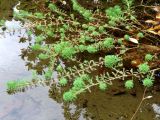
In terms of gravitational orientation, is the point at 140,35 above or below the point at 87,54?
above

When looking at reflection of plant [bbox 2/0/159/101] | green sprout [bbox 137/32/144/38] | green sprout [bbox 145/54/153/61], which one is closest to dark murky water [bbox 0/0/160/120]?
reflection of plant [bbox 2/0/159/101]

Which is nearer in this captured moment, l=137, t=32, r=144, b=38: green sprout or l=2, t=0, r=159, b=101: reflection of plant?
l=2, t=0, r=159, b=101: reflection of plant

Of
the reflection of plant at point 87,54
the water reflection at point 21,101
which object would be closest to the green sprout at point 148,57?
the reflection of plant at point 87,54

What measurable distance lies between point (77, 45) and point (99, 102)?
31.3 inches

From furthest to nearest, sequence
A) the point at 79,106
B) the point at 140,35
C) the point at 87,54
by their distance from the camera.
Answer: the point at 87,54 → the point at 140,35 → the point at 79,106

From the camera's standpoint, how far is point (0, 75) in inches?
165

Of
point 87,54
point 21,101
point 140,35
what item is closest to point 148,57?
point 140,35

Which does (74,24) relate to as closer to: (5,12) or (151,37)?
(151,37)

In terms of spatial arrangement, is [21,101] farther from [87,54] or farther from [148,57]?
[148,57]

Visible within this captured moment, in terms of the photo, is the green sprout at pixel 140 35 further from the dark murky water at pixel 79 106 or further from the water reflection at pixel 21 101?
the water reflection at pixel 21 101

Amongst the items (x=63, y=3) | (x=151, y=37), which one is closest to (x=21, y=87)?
(x=151, y=37)

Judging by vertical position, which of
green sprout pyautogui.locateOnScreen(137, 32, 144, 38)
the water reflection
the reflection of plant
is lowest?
the water reflection

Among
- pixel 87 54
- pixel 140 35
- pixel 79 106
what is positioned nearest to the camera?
pixel 79 106

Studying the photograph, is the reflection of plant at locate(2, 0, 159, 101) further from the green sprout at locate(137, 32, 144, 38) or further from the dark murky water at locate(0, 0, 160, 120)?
the dark murky water at locate(0, 0, 160, 120)
